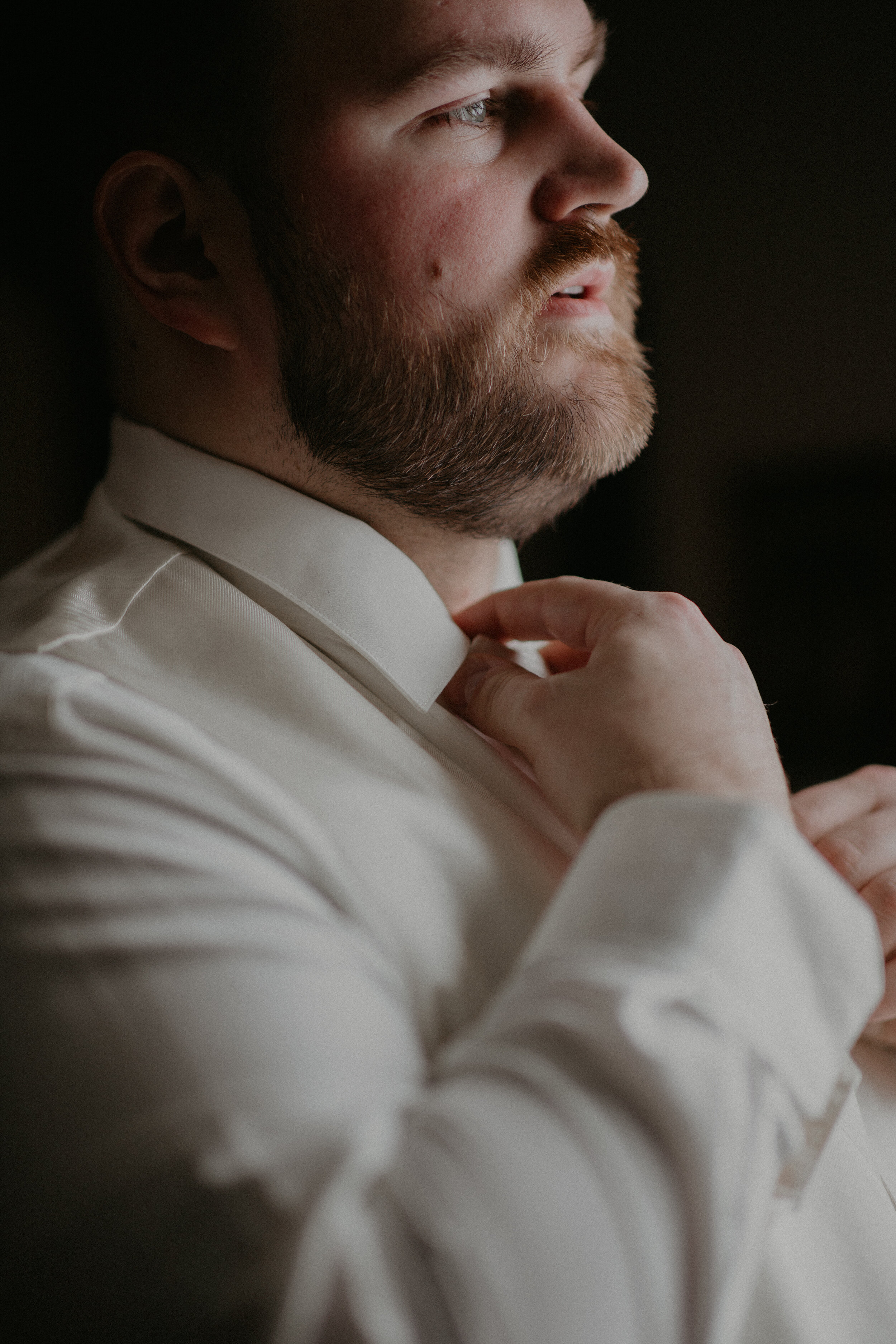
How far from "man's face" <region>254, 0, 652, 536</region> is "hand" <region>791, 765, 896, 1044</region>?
0.36 meters

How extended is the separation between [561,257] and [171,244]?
0.34 meters

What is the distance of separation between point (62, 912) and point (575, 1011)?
0.93ft

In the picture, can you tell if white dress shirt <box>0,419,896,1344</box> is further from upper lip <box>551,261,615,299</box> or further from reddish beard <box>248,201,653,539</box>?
upper lip <box>551,261,615,299</box>

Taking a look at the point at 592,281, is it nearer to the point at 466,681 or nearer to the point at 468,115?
the point at 468,115

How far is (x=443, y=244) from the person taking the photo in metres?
0.76

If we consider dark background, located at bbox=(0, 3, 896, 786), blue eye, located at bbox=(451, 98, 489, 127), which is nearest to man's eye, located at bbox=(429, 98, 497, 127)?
blue eye, located at bbox=(451, 98, 489, 127)

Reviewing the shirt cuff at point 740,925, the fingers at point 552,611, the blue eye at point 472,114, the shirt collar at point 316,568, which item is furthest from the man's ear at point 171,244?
the shirt cuff at point 740,925

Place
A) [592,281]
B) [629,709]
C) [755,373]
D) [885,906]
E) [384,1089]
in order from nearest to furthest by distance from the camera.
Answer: [384,1089] < [629,709] < [885,906] < [592,281] < [755,373]

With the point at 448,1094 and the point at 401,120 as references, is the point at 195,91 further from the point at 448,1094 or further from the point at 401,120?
the point at 448,1094

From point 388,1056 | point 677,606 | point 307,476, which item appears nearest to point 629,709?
point 677,606

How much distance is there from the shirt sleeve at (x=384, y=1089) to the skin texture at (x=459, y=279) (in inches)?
4.8

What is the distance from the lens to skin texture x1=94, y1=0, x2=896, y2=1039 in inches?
26.2

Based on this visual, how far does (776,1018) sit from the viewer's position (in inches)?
20.3

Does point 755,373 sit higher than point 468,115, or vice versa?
point 468,115
